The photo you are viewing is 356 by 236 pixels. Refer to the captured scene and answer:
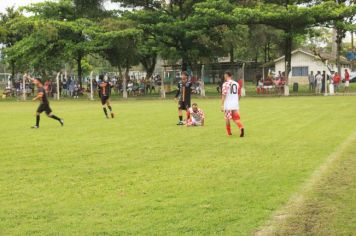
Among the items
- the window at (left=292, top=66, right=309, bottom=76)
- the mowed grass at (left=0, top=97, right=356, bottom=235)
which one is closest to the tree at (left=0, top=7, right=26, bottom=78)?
the mowed grass at (left=0, top=97, right=356, bottom=235)

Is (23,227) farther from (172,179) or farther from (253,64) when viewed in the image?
(253,64)

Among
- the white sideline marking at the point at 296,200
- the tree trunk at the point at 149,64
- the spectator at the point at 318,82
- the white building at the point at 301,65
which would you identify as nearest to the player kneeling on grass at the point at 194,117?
the white sideline marking at the point at 296,200

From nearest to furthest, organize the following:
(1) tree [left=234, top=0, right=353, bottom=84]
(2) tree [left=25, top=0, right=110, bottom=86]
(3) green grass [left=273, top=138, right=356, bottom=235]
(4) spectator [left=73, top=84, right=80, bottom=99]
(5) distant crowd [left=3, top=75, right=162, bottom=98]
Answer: (3) green grass [left=273, top=138, right=356, bottom=235] → (1) tree [left=234, top=0, right=353, bottom=84] → (2) tree [left=25, top=0, right=110, bottom=86] → (4) spectator [left=73, top=84, right=80, bottom=99] → (5) distant crowd [left=3, top=75, right=162, bottom=98]

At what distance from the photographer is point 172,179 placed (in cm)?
805

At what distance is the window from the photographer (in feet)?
223

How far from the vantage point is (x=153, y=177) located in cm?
823

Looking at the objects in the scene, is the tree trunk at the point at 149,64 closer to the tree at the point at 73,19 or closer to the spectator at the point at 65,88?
the tree at the point at 73,19

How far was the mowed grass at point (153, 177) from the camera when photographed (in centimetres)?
582

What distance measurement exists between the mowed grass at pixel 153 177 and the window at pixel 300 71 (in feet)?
177

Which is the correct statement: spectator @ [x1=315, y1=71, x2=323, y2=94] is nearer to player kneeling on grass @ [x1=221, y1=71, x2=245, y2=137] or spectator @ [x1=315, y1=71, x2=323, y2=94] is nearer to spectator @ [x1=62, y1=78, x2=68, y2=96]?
spectator @ [x1=62, y1=78, x2=68, y2=96]

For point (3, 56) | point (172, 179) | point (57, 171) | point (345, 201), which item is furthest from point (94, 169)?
point (3, 56)

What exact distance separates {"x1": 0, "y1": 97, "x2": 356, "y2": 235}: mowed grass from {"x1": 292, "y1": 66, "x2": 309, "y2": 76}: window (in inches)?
2119

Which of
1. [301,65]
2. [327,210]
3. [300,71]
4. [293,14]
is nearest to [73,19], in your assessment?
[293,14]

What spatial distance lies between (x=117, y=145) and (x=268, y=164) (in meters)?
4.12
